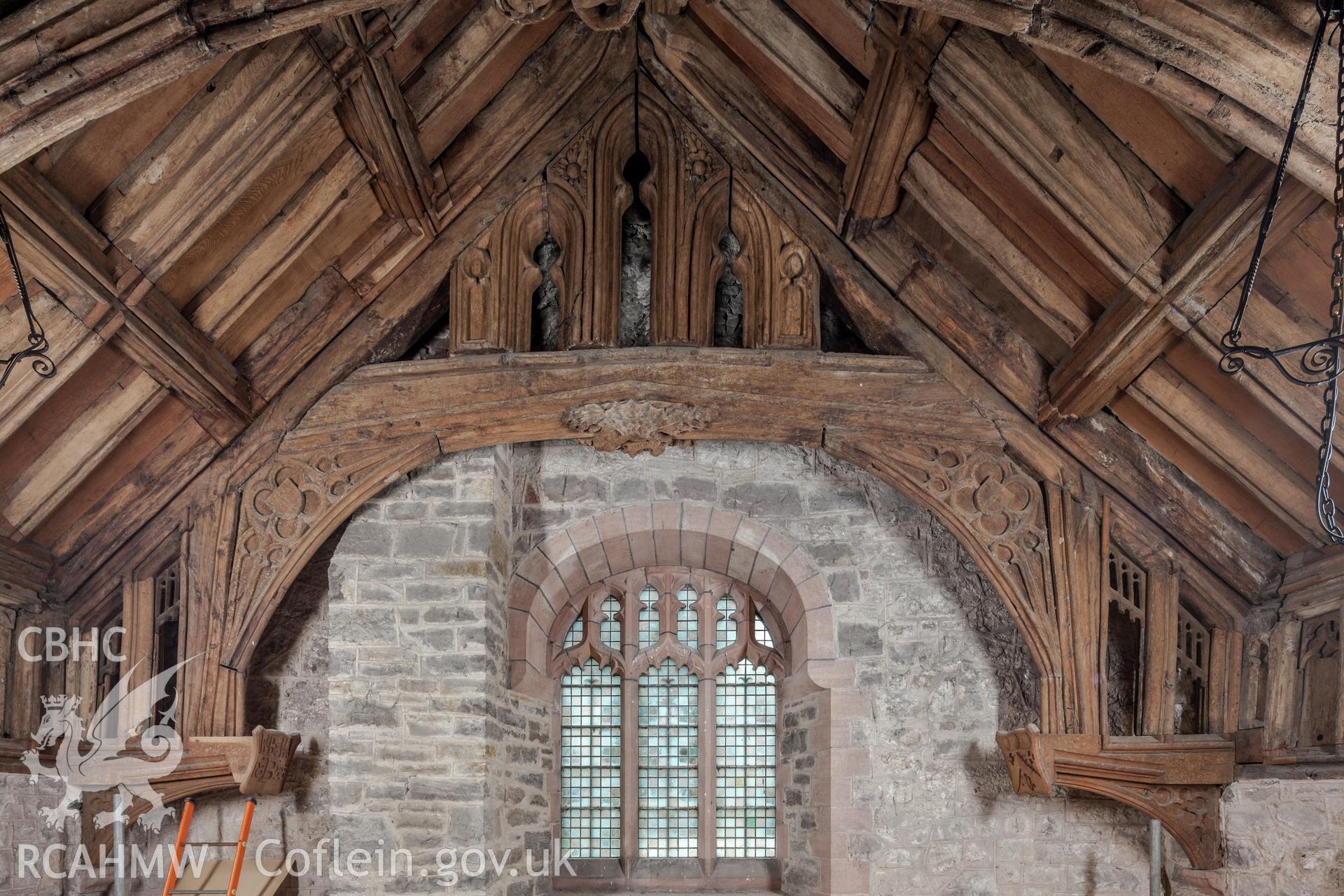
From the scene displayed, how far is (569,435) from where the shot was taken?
5.21 metres

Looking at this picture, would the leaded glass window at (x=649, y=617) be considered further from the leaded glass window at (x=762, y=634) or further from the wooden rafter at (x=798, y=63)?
the wooden rafter at (x=798, y=63)

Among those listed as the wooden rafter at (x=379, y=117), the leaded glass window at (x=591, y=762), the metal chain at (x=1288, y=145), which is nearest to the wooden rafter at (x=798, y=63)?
the wooden rafter at (x=379, y=117)

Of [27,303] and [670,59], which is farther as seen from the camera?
[670,59]

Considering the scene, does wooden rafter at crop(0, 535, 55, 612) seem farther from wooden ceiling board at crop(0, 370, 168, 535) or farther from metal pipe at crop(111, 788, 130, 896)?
metal pipe at crop(111, 788, 130, 896)

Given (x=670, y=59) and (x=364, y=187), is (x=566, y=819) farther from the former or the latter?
(x=670, y=59)

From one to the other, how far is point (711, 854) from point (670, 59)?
12.6 feet

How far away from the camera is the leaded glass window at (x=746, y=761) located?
630 centimetres

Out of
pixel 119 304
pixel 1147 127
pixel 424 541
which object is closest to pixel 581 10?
pixel 1147 127

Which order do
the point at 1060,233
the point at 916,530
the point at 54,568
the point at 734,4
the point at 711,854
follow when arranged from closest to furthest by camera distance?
the point at 1060,233 → the point at 734,4 → the point at 54,568 → the point at 916,530 → the point at 711,854

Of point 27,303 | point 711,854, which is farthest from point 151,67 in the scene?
point 711,854

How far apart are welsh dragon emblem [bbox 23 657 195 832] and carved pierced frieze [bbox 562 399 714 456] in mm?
1913

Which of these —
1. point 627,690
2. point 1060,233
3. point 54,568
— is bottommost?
point 627,690

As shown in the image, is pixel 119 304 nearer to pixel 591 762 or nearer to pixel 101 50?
pixel 101 50

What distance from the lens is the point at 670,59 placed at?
5.28 metres
